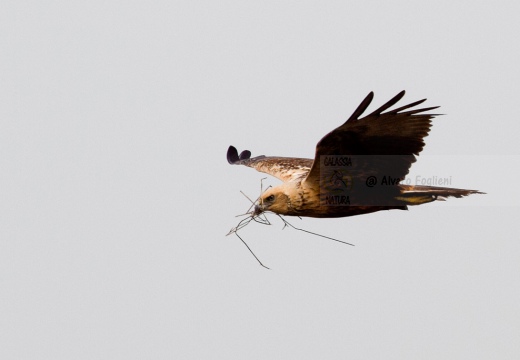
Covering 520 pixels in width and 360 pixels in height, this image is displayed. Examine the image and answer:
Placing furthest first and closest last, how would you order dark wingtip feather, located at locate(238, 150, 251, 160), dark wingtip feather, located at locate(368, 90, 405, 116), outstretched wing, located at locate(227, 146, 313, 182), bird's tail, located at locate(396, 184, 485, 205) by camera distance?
1. dark wingtip feather, located at locate(238, 150, 251, 160)
2. outstretched wing, located at locate(227, 146, 313, 182)
3. bird's tail, located at locate(396, 184, 485, 205)
4. dark wingtip feather, located at locate(368, 90, 405, 116)

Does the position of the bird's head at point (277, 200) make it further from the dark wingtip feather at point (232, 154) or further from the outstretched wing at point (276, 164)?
the dark wingtip feather at point (232, 154)

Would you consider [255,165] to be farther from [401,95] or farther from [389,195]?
[401,95]

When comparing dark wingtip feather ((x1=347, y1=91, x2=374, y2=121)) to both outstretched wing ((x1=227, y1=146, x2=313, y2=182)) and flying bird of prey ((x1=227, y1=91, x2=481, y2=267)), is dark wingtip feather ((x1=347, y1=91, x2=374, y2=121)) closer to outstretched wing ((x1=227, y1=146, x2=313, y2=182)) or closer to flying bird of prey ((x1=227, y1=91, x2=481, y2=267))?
flying bird of prey ((x1=227, y1=91, x2=481, y2=267))

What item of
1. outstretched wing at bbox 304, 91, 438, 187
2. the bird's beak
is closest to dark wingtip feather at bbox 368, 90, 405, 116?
outstretched wing at bbox 304, 91, 438, 187

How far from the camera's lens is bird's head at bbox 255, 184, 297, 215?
1182 centimetres

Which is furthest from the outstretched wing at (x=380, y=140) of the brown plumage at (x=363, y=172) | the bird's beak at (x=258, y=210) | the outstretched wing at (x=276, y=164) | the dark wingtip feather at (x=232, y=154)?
the dark wingtip feather at (x=232, y=154)

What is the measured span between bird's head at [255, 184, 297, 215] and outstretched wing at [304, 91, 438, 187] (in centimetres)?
48

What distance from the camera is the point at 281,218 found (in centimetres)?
1212

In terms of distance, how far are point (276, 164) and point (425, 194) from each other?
3351mm

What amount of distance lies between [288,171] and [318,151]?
3099 mm

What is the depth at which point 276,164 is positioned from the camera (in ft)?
47.8

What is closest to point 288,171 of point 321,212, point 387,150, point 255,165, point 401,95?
point 255,165

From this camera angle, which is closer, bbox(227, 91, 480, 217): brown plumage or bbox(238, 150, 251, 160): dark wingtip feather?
bbox(227, 91, 480, 217): brown plumage

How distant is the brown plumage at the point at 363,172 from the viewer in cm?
1071
